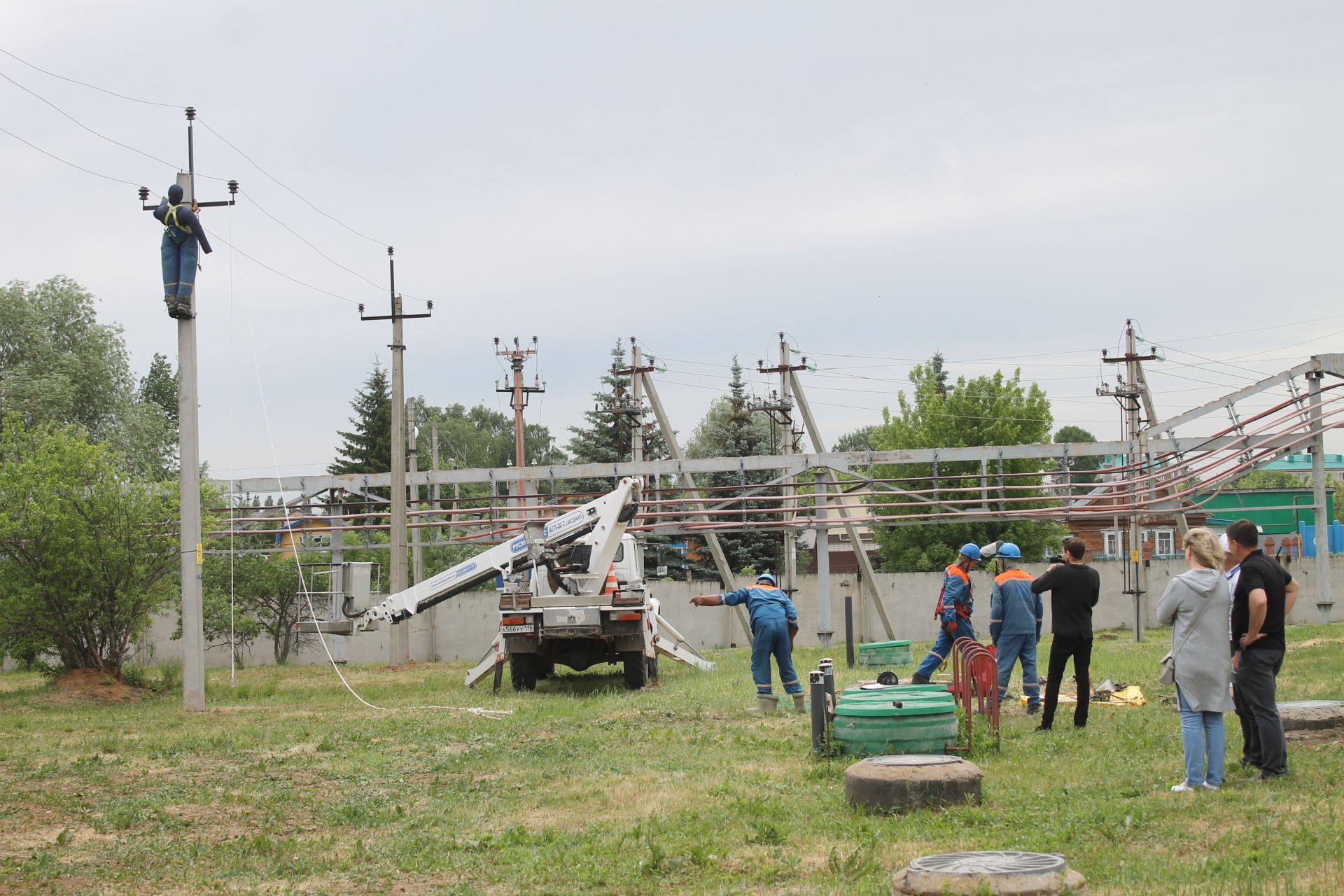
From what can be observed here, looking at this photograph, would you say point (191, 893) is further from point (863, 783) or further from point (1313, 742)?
point (1313, 742)

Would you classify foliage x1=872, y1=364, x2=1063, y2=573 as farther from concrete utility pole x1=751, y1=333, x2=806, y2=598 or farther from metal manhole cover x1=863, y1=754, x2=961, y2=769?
metal manhole cover x1=863, y1=754, x2=961, y2=769

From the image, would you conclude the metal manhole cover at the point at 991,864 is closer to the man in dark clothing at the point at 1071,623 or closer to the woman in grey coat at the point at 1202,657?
the woman in grey coat at the point at 1202,657

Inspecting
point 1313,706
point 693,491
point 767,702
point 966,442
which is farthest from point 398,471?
point 966,442

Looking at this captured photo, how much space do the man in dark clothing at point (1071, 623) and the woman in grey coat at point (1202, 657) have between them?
2.72 meters

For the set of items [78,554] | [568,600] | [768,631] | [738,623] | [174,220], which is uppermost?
[174,220]

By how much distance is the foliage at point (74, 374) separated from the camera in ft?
139

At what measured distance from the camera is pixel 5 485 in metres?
20.5

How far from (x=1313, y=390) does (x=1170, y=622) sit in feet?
76.3

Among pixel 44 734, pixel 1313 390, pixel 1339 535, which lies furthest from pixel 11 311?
pixel 1339 535

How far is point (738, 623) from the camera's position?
A: 38094 millimetres

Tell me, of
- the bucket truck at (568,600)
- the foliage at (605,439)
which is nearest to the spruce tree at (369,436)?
the foliage at (605,439)

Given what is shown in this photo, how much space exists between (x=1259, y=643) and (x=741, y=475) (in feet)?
99.6

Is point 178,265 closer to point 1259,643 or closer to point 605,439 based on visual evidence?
point 1259,643

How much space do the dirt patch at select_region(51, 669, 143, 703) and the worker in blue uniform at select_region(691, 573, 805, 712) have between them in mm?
11072
